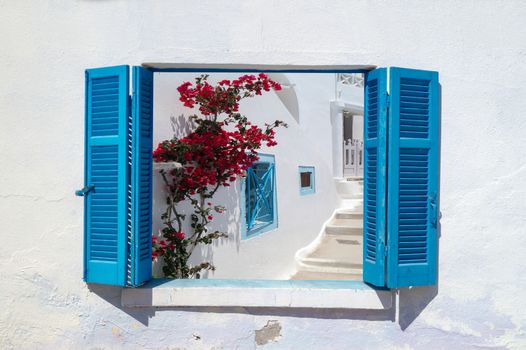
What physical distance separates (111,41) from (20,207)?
128 cm

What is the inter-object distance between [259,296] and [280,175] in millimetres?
4612

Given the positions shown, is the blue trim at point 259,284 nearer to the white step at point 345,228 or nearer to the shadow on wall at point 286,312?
the shadow on wall at point 286,312

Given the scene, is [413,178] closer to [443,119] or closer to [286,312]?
[443,119]

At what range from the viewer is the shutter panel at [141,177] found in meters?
3.48

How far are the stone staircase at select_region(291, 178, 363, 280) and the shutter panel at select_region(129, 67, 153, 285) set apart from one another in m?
3.59

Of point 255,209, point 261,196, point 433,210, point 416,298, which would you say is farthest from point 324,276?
point 433,210

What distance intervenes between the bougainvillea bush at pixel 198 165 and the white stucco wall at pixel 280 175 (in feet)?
0.32

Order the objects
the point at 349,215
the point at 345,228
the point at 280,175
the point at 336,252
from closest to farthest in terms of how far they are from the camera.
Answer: the point at 336,252
the point at 280,175
the point at 345,228
the point at 349,215

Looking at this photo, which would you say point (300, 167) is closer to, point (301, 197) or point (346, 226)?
point (301, 197)

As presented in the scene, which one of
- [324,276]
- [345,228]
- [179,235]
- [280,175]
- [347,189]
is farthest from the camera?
[347,189]

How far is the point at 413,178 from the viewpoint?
3496 millimetres

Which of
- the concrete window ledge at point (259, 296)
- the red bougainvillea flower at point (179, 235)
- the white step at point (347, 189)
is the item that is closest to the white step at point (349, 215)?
the white step at point (347, 189)

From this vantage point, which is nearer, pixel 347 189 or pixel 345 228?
pixel 345 228

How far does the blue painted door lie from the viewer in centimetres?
695
